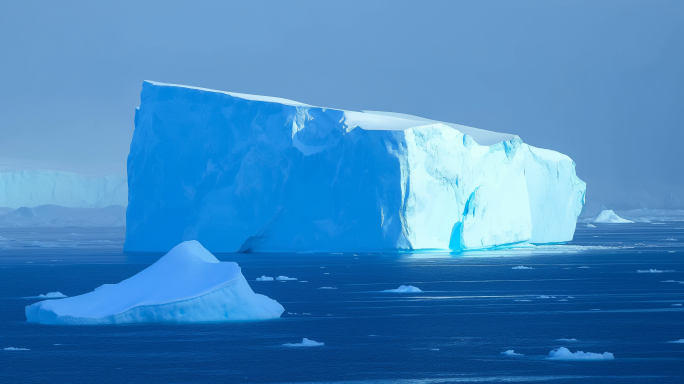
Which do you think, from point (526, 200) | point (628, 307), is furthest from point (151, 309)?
point (526, 200)

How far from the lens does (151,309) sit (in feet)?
43.6

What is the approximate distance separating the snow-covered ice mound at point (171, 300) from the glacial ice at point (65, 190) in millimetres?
58895

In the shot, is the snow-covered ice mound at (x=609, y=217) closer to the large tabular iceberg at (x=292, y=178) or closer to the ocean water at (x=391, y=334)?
the large tabular iceberg at (x=292, y=178)

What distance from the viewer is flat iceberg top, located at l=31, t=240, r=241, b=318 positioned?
43.6 feet

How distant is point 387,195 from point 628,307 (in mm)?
13300

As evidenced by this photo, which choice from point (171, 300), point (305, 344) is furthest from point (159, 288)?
point (305, 344)

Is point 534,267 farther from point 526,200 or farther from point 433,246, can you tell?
point 526,200

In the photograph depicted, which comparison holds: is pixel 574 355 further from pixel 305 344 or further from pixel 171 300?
pixel 171 300

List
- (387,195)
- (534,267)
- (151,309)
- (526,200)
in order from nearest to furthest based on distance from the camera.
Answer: (151,309)
(534,267)
(387,195)
(526,200)

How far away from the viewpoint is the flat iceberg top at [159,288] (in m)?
13.3

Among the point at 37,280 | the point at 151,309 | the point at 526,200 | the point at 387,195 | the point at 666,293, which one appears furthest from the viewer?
the point at 526,200

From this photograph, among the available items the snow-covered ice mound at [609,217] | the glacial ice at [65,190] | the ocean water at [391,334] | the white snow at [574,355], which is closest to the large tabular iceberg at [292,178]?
the ocean water at [391,334]

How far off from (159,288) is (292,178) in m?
15.1

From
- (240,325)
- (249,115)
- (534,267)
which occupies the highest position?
(249,115)
